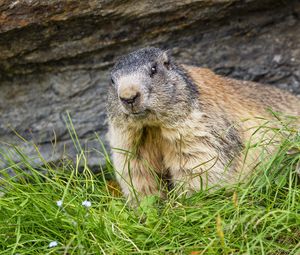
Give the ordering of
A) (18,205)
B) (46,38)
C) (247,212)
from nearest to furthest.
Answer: (247,212)
(18,205)
(46,38)

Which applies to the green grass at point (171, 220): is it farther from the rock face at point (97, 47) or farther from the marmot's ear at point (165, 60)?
the rock face at point (97, 47)

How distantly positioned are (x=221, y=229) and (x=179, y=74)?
6.09 ft

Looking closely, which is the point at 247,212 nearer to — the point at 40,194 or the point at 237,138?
the point at 237,138

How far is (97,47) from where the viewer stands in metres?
7.23

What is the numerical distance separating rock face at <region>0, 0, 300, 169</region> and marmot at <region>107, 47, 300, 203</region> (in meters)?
0.89

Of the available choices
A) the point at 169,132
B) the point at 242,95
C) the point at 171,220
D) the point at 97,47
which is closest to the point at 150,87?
the point at 169,132

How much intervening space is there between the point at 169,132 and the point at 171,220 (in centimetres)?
99

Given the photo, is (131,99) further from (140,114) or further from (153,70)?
(153,70)

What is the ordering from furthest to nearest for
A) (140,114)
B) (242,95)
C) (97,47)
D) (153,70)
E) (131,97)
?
(97,47) → (242,95) → (153,70) → (140,114) → (131,97)

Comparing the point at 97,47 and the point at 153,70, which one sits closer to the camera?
the point at 153,70

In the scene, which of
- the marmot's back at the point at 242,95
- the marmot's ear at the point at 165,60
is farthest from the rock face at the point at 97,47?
the marmot's ear at the point at 165,60

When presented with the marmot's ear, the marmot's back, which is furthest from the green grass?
the marmot's ear

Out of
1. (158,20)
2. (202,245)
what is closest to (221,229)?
(202,245)

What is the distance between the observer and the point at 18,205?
5.67 metres
